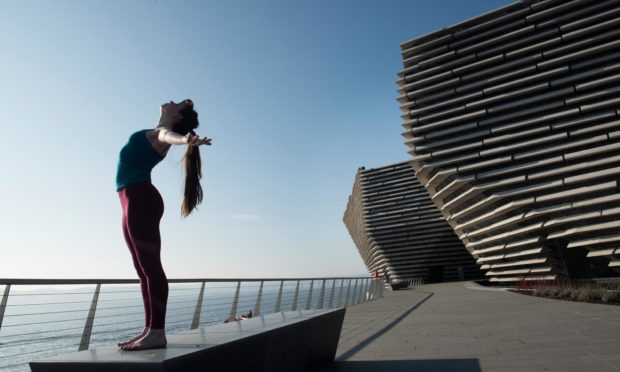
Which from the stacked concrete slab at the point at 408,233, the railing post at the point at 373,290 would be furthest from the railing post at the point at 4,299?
the stacked concrete slab at the point at 408,233

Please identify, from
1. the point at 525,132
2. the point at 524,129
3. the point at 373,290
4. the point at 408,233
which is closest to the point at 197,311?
the point at 373,290

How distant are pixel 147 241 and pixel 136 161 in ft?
2.00

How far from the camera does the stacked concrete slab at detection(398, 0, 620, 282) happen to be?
78.2 feet

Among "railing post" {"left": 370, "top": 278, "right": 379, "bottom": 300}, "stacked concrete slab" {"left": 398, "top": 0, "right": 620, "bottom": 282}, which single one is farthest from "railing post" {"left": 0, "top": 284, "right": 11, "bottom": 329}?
"stacked concrete slab" {"left": 398, "top": 0, "right": 620, "bottom": 282}

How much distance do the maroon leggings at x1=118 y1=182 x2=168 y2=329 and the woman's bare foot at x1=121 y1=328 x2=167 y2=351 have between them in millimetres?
40

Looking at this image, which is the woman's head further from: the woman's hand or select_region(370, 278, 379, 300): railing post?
select_region(370, 278, 379, 300): railing post

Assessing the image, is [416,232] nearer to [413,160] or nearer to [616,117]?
[413,160]

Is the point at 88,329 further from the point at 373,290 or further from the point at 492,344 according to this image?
the point at 373,290

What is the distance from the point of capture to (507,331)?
728 centimetres

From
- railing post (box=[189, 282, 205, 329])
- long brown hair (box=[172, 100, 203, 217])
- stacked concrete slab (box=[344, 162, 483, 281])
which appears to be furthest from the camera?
stacked concrete slab (box=[344, 162, 483, 281])

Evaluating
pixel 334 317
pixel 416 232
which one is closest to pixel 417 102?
pixel 416 232

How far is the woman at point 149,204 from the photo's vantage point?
3004 mm

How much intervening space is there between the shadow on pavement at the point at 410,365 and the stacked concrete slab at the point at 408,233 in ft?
153

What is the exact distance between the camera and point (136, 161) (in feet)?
10.5
